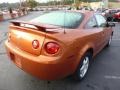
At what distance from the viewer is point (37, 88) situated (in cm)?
384

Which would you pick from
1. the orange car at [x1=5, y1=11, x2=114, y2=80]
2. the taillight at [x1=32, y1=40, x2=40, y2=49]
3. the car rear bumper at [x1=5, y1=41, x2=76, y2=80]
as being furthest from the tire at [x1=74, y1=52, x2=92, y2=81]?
the taillight at [x1=32, y1=40, x2=40, y2=49]

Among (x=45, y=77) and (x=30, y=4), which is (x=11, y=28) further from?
(x=30, y=4)

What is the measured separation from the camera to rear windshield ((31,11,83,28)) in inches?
168

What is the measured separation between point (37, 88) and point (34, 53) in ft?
2.60

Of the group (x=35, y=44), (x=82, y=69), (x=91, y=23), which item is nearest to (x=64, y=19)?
(x=91, y=23)

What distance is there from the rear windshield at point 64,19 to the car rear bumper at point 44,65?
980mm

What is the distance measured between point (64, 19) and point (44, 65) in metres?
1.55

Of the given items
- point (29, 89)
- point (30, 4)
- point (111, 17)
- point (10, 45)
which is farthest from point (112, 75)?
point (30, 4)

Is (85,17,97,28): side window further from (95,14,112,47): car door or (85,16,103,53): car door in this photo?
(95,14,112,47): car door

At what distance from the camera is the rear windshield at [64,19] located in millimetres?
4262

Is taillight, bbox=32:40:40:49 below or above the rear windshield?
below

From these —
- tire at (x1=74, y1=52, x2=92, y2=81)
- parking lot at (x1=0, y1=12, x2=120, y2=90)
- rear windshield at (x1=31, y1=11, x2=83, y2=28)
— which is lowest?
parking lot at (x1=0, y1=12, x2=120, y2=90)

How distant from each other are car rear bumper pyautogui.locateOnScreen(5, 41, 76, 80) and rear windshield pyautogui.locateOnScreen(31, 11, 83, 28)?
98cm

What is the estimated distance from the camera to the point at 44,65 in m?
3.26
